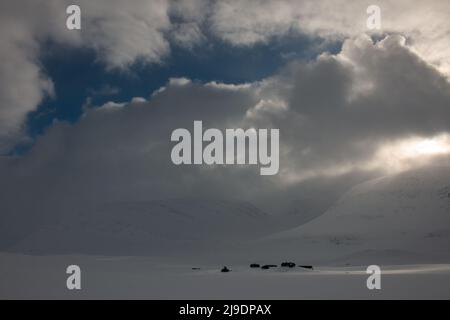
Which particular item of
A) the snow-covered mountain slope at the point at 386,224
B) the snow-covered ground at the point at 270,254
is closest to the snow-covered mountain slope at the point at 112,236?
the snow-covered ground at the point at 270,254

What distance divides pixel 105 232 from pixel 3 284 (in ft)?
482

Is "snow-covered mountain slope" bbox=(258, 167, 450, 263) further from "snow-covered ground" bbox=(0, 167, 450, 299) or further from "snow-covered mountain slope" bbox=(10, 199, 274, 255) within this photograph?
"snow-covered mountain slope" bbox=(10, 199, 274, 255)

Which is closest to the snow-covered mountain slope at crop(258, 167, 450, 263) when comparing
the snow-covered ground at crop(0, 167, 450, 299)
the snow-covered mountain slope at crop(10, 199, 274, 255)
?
the snow-covered ground at crop(0, 167, 450, 299)

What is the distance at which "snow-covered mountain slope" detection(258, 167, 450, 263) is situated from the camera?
285 feet

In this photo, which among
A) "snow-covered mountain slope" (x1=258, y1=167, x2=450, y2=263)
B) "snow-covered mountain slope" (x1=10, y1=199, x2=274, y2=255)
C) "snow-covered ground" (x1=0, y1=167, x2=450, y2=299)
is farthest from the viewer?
"snow-covered mountain slope" (x1=10, y1=199, x2=274, y2=255)

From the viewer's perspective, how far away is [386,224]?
355ft

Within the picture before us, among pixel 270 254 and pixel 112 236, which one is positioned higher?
pixel 112 236

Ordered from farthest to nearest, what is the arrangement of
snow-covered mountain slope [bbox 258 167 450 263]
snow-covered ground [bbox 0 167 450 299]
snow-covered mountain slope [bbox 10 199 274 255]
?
snow-covered mountain slope [bbox 10 199 274 255] → snow-covered mountain slope [bbox 258 167 450 263] → snow-covered ground [bbox 0 167 450 299]

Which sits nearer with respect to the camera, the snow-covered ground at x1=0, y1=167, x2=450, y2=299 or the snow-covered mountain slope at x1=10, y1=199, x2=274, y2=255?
the snow-covered ground at x1=0, y1=167, x2=450, y2=299

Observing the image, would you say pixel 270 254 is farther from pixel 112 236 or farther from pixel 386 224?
pixel 112 236

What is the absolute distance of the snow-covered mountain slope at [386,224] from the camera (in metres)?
86.8

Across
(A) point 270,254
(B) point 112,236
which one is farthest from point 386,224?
(B) point 112,236
